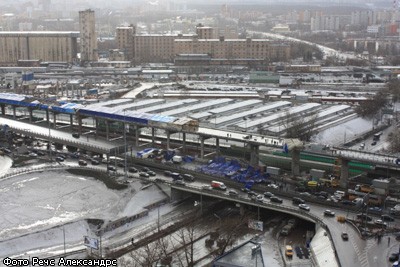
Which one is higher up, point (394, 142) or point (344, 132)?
point (394, 142)

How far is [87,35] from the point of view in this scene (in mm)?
25266

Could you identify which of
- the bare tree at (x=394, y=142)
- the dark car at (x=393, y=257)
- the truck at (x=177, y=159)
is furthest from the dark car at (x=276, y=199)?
the bare tree at (x=394, y=142)

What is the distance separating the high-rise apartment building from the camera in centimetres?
2531

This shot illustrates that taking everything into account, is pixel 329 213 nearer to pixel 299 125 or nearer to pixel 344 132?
pixel 299 125

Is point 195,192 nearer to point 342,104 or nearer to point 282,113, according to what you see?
point 282,113

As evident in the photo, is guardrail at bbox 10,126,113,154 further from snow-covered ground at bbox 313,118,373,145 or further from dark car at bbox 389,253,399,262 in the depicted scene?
dark car at bbox 389,253,399,262

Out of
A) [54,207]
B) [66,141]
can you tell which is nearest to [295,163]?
[54,207]

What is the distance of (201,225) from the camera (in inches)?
293

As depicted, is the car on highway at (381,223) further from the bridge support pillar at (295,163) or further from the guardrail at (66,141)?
the guardrail at (66,141)

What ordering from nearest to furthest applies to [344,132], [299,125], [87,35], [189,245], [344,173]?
[189,245] < [344,173] < [299,125] < [344,132] < [87,35]

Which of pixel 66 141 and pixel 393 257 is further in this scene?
pixel 66 141

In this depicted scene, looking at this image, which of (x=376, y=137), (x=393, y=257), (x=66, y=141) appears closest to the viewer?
(x=393, y=257)

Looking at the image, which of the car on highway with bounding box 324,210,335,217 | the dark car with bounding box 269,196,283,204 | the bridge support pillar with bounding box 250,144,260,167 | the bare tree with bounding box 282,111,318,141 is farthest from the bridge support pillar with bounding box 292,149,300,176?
the car on highway with bounding box 324,210,335,217

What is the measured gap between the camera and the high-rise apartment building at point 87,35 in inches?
997
